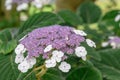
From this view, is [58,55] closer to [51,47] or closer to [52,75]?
[51,47]

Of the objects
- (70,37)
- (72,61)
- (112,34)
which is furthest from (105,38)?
(70,37)

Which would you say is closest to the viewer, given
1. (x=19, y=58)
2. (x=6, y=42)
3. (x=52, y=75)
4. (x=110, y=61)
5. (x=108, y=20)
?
(x=19, y=58)

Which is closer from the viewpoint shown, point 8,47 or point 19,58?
point 19,58

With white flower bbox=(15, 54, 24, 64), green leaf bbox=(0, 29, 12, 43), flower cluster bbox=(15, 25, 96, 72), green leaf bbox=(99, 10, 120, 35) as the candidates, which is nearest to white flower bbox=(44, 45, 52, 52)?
flower cluster bbox=(15, 25, 96, 72)

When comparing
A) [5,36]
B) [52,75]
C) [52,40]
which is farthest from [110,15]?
[52,40]

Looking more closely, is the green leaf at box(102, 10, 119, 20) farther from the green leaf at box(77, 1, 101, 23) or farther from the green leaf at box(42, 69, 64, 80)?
the green leaf at box(42, 69, 64, 80)

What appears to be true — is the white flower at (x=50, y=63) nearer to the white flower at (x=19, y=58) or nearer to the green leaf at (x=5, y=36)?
the white flower at (x=19, y=58)

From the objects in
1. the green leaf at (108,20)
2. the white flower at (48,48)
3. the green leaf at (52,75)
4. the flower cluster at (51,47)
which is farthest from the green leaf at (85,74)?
the green leaf at (108,20)

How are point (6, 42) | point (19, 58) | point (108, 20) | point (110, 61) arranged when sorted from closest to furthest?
point (19, 58), point (6, 42), point (110, 61), point (108, 20)
